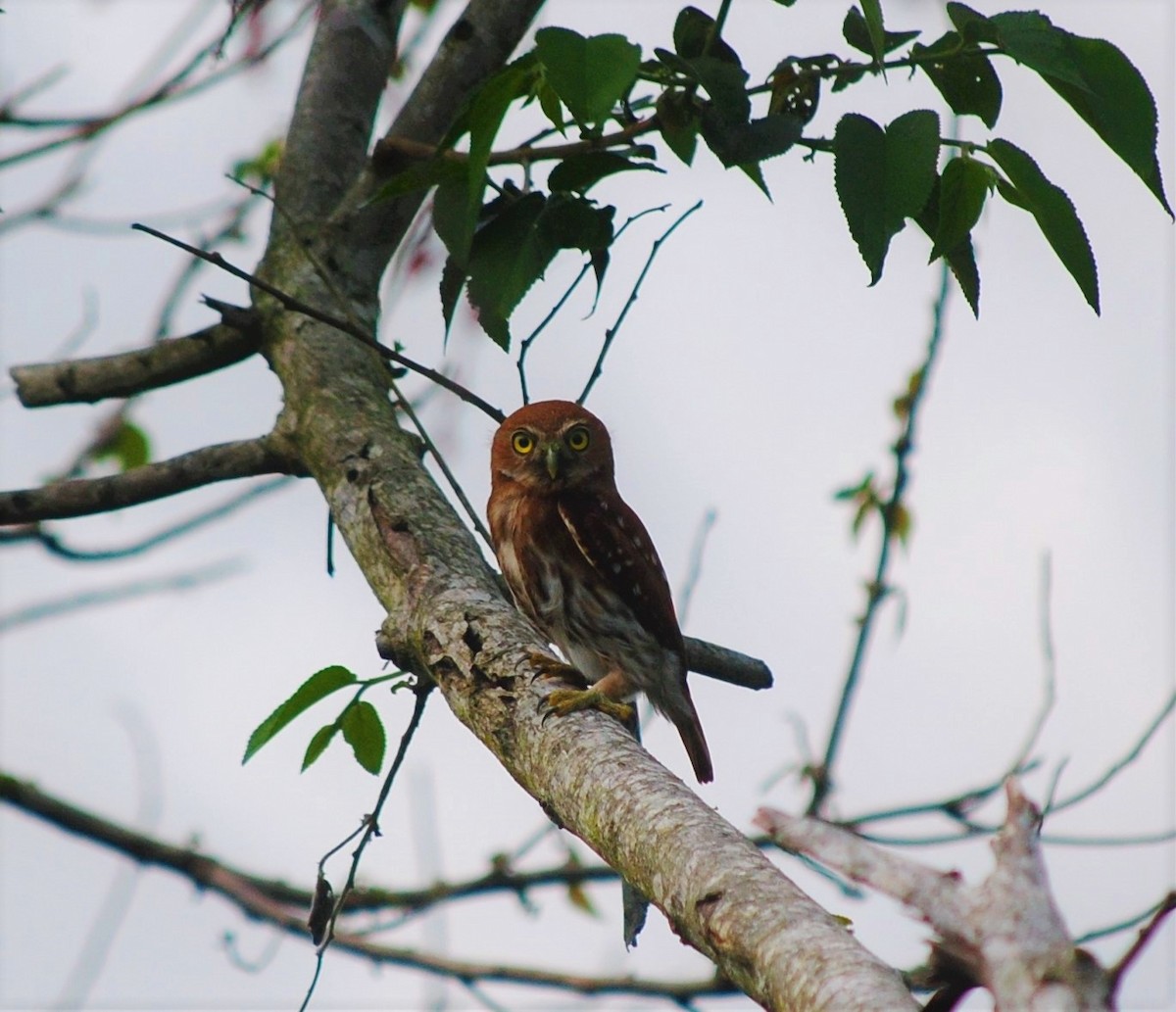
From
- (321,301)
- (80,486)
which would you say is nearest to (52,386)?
(80,486)

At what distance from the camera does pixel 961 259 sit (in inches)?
117

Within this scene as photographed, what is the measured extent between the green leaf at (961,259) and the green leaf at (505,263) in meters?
0.90

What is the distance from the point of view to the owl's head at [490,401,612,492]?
5.81 metres

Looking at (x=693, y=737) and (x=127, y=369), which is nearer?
(x=127, y=369)

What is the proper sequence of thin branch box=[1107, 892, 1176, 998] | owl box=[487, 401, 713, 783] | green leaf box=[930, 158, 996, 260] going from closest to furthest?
thin branch box=[1107, 892, 1176, 998]
green leaf box=[930, 158, 996, 260]
owl box=[487, 401, 713, 783]

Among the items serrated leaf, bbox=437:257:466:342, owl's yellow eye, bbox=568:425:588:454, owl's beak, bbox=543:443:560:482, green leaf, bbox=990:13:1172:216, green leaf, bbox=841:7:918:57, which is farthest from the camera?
owl's yellow eye, bbox=568:425:588:454

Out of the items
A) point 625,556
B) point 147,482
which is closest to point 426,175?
point 147,482

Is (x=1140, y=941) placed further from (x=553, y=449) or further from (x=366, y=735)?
(x=553, y=449)

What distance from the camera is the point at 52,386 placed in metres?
4.59

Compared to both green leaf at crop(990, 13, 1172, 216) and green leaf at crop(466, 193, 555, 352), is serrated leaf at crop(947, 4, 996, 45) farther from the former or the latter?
green leaf at crop(466, 193, 555, 352)

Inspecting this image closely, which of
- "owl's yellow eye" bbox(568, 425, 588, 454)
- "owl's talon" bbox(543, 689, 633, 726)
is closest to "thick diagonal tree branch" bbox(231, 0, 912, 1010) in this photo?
"owl's talon" bbox(543, 689, 633, 726)

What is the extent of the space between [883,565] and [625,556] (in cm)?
120

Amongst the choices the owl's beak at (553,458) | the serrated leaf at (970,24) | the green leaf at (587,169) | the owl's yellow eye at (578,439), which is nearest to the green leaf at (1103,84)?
the serrated leaf at (970,24)

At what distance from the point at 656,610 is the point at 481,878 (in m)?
1.34
